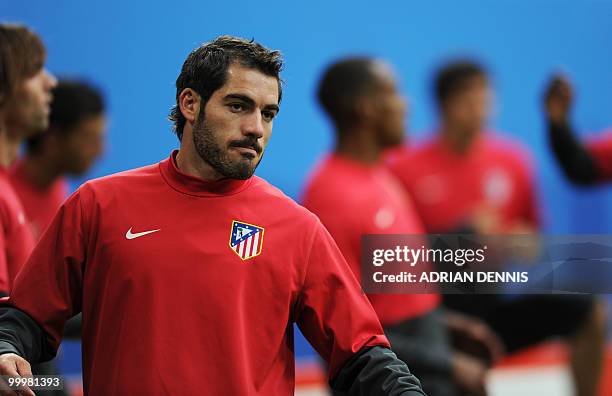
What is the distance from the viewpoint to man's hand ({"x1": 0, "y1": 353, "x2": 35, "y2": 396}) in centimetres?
203

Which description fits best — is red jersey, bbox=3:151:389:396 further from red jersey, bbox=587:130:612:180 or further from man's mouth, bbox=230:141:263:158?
red jersey, bbox=587:130:612:180

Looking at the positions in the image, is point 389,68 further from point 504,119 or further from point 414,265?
point 414,265

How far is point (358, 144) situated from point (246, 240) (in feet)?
7.62

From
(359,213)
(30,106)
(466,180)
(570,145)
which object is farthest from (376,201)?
(570,145)

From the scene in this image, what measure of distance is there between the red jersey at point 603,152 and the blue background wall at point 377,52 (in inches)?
2.8

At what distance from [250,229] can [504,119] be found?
3.70 metres

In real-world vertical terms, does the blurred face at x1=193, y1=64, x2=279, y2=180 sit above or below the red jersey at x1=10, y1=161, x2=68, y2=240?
above

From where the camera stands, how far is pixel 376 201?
13.8ft

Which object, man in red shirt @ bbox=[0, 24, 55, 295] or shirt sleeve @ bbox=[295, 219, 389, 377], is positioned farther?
man in red shirt @ bbox=[0, 24, 55, 295]

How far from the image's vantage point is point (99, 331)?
2207mm

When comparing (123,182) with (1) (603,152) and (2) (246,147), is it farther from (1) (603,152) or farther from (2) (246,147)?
(1) (603,152)

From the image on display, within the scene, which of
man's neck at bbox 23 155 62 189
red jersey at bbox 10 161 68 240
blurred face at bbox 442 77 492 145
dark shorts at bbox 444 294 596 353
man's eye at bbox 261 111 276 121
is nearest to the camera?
man's eye at bbox 261 111 276 121

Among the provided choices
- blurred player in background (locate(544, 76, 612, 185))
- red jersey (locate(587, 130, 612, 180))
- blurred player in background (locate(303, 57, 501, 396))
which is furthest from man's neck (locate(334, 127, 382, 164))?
red jersey (locate(587, 130, 612, 180))

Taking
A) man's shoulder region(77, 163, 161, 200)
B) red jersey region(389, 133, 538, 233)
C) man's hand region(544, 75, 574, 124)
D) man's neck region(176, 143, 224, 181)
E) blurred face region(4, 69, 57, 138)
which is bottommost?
man's shoulder region(77, 163, 161, 200)
